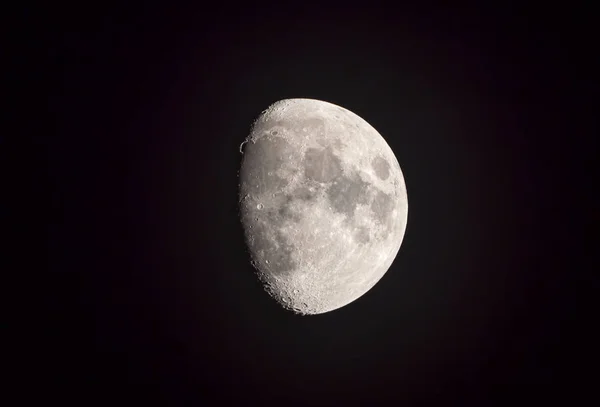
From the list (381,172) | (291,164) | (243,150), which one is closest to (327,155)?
(291,164)

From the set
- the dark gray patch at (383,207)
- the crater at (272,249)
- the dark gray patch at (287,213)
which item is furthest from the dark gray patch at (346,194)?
the crater at (272,249)

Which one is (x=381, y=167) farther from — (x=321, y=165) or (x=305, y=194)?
(x=305, y=194)

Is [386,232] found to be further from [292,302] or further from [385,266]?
[292,302]

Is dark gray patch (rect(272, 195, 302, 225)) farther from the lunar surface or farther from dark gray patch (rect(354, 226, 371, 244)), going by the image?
dark gray patch (rect(354, 226, 371, 244))

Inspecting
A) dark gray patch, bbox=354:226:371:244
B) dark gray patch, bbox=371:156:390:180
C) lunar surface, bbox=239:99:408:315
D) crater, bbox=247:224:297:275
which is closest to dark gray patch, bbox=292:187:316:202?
lunar surface, bbox=239:99:408:315

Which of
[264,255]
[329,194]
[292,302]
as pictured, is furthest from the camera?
[292,302]

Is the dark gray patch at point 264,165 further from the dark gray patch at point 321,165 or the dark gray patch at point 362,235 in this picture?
the dark gray patch at point 362,235

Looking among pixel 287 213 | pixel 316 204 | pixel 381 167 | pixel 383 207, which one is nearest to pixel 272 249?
pixel 287 213
